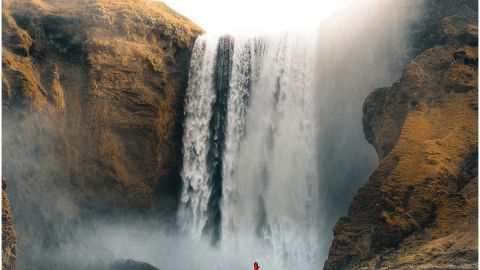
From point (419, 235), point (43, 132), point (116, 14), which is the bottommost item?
point (419, 235)

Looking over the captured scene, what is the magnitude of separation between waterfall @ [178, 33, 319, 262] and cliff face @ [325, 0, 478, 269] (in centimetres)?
886

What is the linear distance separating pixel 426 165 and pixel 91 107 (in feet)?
68.6

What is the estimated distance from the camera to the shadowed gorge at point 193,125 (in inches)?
1262

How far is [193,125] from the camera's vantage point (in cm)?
4034

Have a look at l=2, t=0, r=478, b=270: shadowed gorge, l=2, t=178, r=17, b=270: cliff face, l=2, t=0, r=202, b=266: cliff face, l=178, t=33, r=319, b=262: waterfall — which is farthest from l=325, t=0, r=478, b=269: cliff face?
l=2, t=0, r=202, b=266: cliff face

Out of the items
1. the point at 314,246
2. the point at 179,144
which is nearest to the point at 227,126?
the point at 179,144

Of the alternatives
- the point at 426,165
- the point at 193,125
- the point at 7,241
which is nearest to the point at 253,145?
the point at 193,125

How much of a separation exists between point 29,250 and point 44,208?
9.00 feet

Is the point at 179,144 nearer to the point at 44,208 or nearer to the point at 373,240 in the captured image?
the point at 44,208

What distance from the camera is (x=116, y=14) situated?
39.1m

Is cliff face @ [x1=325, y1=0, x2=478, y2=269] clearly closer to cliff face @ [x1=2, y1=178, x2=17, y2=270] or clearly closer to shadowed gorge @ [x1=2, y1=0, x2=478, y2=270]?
shadowed gorge @ [x1=2, y1=0, x2=478, y2=270]

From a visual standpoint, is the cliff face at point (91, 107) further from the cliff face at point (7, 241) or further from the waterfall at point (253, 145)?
the cliff face at point (7, 241)

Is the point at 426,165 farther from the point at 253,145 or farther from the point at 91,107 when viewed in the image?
the point at 91,107

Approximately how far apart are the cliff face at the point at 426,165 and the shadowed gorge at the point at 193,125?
0.70 ft
